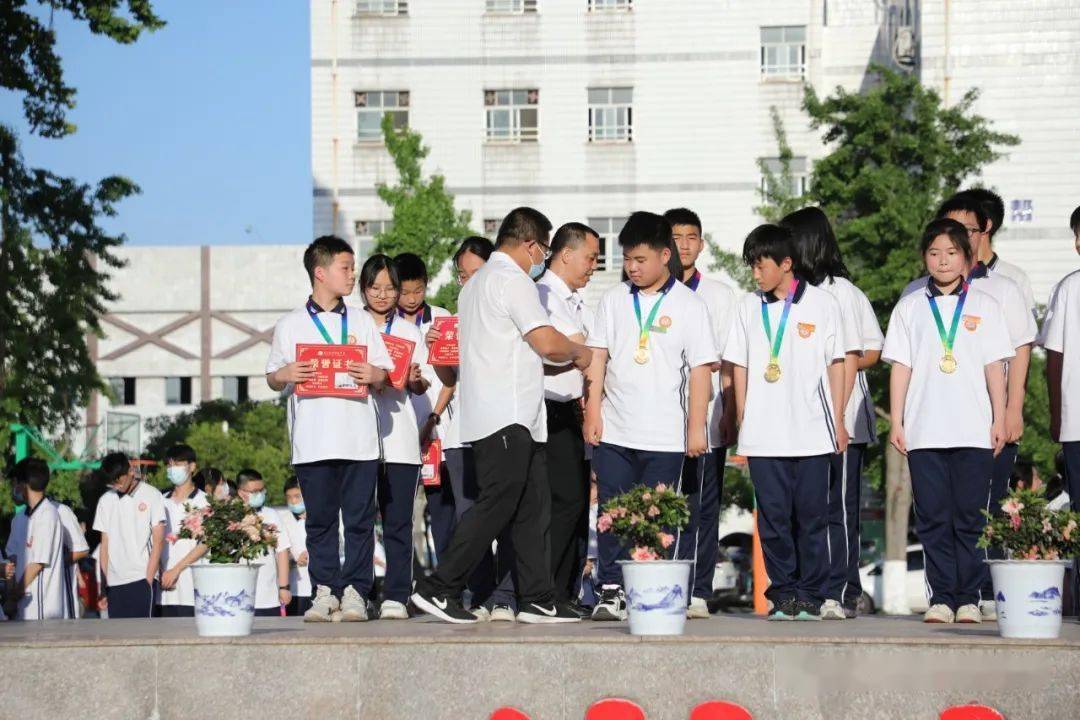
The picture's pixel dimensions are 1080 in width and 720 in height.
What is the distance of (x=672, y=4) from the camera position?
43.9m

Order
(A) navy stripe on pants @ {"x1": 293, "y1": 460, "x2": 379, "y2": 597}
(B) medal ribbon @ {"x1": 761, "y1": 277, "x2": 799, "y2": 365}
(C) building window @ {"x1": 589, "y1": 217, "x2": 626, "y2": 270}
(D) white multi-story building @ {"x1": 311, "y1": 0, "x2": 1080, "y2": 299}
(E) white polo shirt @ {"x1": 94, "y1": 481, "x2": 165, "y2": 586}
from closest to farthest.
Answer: (B) medal ribbon @ {"x1": 761, "y1": 277, "x2": 799, "y2": 365}, (A) navy stripe on pants @ {"x1": 293, "y1": 460, "x2": 379, "y2": 597}, (E) white polo shirt @ {"x1": 94, "y1": 481, "x2": 165, "y2": 586}, (C) building window @ {"x1": 589, "y1": 217, "x2": 626, "y2": 270}, (D) white multi-story building @ {"x1": 311, "y1": 0, "x2": 1080, "y2": 299}

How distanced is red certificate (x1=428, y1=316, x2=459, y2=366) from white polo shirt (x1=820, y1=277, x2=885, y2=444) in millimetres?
2133

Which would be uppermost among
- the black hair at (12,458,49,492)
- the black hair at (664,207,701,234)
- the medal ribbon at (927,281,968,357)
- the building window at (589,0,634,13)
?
the building window at (589,0,634,13)

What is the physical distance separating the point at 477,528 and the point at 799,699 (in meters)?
2.15

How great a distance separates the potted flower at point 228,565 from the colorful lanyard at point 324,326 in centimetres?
122

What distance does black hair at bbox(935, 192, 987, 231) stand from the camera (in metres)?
9.95

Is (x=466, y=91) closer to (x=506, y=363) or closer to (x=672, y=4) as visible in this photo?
(x=672, y=4)

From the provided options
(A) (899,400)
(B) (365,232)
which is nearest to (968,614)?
(A) (899,400)

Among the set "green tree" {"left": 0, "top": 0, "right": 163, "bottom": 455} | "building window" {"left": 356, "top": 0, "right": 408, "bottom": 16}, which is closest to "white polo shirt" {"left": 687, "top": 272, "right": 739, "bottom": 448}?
"green tree" {"left": 0, "top": 0, "right": 163, "bottom": 455}

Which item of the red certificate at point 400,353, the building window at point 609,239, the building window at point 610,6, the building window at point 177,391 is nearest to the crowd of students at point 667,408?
the red certificate at point 400,353

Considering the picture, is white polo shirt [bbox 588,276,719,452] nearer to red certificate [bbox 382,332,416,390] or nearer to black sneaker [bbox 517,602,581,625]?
black sneaker [bbox 517,602,581,625]

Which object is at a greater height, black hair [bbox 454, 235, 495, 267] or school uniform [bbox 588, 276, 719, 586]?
black hair [bbox 454, 235, 495, 267]

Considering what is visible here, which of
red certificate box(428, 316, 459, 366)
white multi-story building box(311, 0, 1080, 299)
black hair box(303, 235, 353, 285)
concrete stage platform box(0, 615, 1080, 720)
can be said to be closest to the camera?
concrete stage platform box(0, 615, 1080, 720)

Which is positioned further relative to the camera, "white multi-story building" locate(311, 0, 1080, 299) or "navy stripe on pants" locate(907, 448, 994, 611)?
"white multi-story building" locate(311, 0, 1080, 299)
